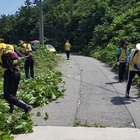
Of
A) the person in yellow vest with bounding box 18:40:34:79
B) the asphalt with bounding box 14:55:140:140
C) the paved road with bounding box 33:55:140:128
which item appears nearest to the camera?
the asphalt with bounding box 14:55:140:140

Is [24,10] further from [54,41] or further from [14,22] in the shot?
[54,41]

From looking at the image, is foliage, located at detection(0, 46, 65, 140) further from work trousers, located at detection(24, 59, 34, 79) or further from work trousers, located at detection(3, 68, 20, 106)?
work trousers, located at detection(24, 59, 34, 79)

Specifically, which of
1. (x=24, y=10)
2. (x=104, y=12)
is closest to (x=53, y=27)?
(x=24, y=10)

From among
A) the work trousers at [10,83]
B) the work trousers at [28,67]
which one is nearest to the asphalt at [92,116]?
the work trousers at [10,83]

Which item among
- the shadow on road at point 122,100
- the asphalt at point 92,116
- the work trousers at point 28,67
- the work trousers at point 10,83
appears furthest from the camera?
the work trousers at point 28,67

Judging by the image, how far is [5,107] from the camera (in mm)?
7336

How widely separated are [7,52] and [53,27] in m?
53.7

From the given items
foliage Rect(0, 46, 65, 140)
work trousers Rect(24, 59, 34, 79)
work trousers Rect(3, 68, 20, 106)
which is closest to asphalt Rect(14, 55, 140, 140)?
foliage Rect(0, 46, 65, 140)

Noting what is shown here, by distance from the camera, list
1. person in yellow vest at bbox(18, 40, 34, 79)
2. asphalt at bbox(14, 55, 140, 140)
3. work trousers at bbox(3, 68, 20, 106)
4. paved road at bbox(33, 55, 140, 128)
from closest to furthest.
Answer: asphalt at bbox(14, 55, 140, 140) < work trousers at bbox(3, 68, 20, 106) < paved road at bbox(33, 55, 140, 128) < person in yellow vest at bbox(18, 40, 34, 79)

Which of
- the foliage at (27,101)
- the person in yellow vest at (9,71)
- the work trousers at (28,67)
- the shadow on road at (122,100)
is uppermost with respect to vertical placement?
the person in yellow vest at (9,71)

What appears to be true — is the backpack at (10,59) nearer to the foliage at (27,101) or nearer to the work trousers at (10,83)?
the work trousers at (10,83)

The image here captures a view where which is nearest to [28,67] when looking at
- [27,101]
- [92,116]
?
[27,101]

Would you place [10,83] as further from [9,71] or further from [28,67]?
[28,67]

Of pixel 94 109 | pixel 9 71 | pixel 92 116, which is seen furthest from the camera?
pixel 94 109
